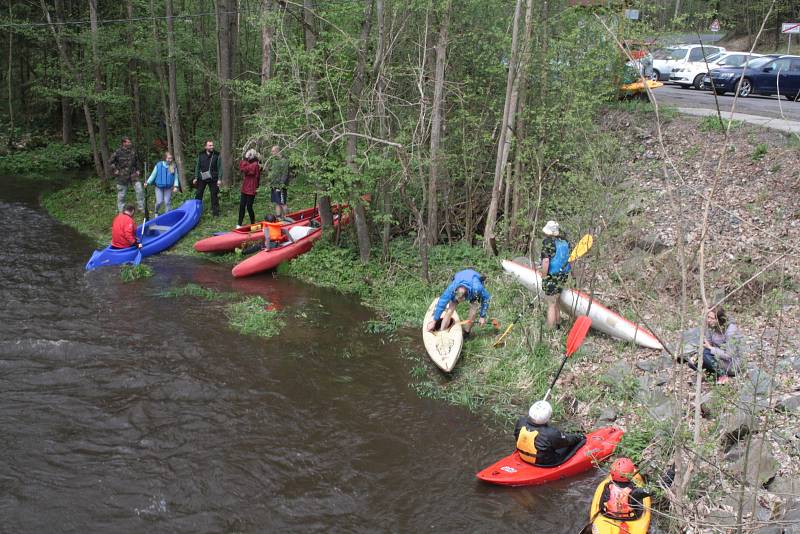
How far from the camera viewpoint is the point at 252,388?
827 cm

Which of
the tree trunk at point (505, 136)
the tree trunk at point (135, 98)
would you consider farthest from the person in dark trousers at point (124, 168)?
the tree trunk at point (505, 136)

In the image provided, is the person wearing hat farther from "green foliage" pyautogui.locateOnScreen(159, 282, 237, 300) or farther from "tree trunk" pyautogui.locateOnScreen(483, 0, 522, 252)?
"green foliage" pyautogui.locateOnScreen(159, 282, 237, 300)

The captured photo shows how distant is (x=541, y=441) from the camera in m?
6.90

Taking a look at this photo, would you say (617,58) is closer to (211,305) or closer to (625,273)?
(625,273)

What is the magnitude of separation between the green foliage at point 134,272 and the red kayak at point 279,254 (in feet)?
4.79

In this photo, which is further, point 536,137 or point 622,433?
point 536,137

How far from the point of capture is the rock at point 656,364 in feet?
27.4

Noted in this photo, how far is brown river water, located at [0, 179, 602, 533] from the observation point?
6.18 meters

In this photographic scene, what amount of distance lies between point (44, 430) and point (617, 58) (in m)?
10.8

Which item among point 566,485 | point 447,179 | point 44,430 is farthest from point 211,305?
point 566,485

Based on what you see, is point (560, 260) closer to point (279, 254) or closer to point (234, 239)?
point (279, 254)

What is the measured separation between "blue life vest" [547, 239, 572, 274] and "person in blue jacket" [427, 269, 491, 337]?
1.01 meters

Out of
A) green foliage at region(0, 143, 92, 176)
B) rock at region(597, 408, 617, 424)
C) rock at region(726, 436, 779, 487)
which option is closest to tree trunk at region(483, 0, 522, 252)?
rock at region(597, 408, 617, 424)

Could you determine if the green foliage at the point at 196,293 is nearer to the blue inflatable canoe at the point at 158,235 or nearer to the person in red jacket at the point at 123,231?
the blue inflatable canoe at the point at 158,235
